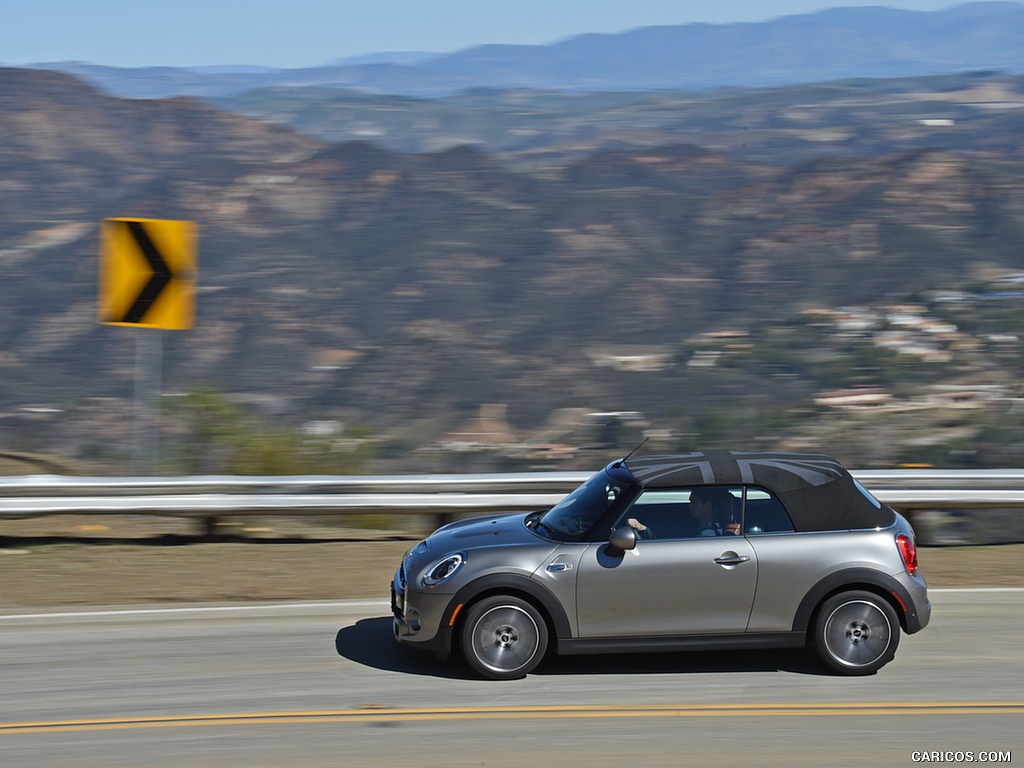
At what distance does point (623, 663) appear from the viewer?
7672 millimetres

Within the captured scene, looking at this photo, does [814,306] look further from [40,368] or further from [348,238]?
[40,368]

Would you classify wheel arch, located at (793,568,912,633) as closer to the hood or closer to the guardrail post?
the hood

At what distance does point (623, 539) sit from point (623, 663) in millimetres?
1015

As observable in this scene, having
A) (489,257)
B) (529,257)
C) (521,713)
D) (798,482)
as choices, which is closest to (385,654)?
(521,713)

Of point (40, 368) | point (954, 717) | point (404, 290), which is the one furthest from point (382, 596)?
point (404, 290)

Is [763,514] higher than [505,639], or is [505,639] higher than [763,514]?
[763,514]

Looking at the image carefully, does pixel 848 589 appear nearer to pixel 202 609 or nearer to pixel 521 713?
pixel 521 713

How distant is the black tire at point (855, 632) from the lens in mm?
7328

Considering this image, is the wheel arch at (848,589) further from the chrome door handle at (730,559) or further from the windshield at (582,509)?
the windshield at (582,509)

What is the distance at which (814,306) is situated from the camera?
Answer: 1184 inches

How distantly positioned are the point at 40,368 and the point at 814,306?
1859cm

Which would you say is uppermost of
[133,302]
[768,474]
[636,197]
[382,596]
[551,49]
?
[551,49]

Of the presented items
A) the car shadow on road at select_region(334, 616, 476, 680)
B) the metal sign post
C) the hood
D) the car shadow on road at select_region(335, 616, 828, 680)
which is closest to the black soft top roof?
A: the hood

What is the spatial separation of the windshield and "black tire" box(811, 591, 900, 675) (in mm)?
1478
